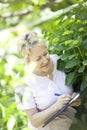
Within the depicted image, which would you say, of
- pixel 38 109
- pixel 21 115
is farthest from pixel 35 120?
pixel 21 115

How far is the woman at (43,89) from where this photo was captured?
272cm

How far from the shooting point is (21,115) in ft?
11.9

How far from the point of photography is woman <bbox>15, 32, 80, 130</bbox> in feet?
8.94

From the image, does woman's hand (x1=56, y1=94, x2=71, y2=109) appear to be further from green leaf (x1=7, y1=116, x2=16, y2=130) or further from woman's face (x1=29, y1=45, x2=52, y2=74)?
green leaf (x1=7, y1=116, x2=16, y2=130)

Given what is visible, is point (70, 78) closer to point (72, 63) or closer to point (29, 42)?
point (72, 63)

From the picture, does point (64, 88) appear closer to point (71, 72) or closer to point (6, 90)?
point (71, 72)

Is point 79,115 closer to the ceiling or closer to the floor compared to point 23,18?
closer to the floor

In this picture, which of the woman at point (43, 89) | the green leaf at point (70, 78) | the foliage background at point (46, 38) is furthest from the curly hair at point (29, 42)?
the green leaf at point (70, 78)

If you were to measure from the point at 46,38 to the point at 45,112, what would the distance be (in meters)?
0.61

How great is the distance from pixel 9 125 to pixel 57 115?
1.69ft

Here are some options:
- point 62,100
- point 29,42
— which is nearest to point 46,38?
point 29,42

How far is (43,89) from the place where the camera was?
9.41 ft

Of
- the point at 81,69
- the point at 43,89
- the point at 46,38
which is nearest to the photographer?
the point at 81,69

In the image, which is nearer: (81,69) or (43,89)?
(81,69)
